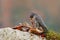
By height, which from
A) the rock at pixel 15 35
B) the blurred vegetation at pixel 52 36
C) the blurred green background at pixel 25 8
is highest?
the blurred green background at pixel 25 8

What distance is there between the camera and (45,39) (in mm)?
1374

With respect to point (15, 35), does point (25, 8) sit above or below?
above

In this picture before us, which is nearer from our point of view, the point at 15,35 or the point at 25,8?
the point at 15,35

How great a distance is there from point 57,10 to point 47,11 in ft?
0.62

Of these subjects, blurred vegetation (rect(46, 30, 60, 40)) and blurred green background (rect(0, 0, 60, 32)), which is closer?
blurred vegetation (rect(46, 30, 60, 40))

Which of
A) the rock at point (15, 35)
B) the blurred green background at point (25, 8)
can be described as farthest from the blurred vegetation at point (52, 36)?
the blurred green background at point (25, 8)

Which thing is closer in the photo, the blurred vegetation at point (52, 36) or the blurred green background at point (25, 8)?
the blurred vegetation at point (52, 36)

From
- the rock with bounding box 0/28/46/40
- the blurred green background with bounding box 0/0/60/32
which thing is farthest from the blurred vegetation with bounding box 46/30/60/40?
the blurred green background with bounding box 0/0/60/32

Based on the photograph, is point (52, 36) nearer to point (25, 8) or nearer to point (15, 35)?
point (15, 35)

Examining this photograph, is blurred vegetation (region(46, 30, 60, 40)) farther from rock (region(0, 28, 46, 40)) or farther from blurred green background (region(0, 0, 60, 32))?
blurred green background (region(0, 0, 60, 32))

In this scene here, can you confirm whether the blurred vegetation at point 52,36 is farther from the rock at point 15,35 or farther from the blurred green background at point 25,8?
the blurred green background at point 25,8

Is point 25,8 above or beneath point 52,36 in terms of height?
above

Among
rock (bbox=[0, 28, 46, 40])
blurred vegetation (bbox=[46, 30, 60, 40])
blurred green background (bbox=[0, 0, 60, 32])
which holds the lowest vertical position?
rock (bbox=[0, 28, 46, 40])

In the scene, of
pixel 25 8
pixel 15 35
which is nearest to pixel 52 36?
pixel 15 35
